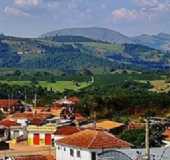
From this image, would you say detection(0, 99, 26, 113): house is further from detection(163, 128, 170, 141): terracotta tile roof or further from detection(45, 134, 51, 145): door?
detection(163, 128, 170, 141): terracotta tile roof

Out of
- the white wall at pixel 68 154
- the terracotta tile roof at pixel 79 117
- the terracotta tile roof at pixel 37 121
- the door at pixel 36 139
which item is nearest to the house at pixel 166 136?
the white wall at pixel 68 154

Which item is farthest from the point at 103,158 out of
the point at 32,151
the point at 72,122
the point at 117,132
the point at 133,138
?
the point at 72,122

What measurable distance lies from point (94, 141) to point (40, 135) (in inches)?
804

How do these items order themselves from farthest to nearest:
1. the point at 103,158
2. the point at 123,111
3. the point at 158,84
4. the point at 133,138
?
the point at 158,84 → the point at 123,111 → the point at 133,138 → the point at 103,158

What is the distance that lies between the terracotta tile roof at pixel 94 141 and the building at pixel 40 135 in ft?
53.6

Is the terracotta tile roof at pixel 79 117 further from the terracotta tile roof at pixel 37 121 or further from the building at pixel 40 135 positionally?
the building at pixel 40 135

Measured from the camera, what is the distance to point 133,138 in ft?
154

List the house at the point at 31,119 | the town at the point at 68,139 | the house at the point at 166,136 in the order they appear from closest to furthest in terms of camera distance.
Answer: the town at the point at 68,139 < the house at the point at 166,136 < the house at the point at 31,119

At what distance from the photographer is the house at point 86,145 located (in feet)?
124

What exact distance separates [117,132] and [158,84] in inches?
3612

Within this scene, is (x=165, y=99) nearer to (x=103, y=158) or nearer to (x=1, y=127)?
(x=1, y=127)

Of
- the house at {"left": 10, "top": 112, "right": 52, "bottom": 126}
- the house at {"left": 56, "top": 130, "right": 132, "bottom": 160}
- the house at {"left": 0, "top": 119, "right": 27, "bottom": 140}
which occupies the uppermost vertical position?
the house at {"left": 56, "top": 130, "right": 132, "bottom": 160}

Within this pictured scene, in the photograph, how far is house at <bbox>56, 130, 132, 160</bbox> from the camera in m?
Answer: 37.8

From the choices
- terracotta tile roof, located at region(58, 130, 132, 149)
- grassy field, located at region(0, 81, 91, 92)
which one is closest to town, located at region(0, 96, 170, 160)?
terracotta tile roof, located at region(58, 130, 132, 149)
